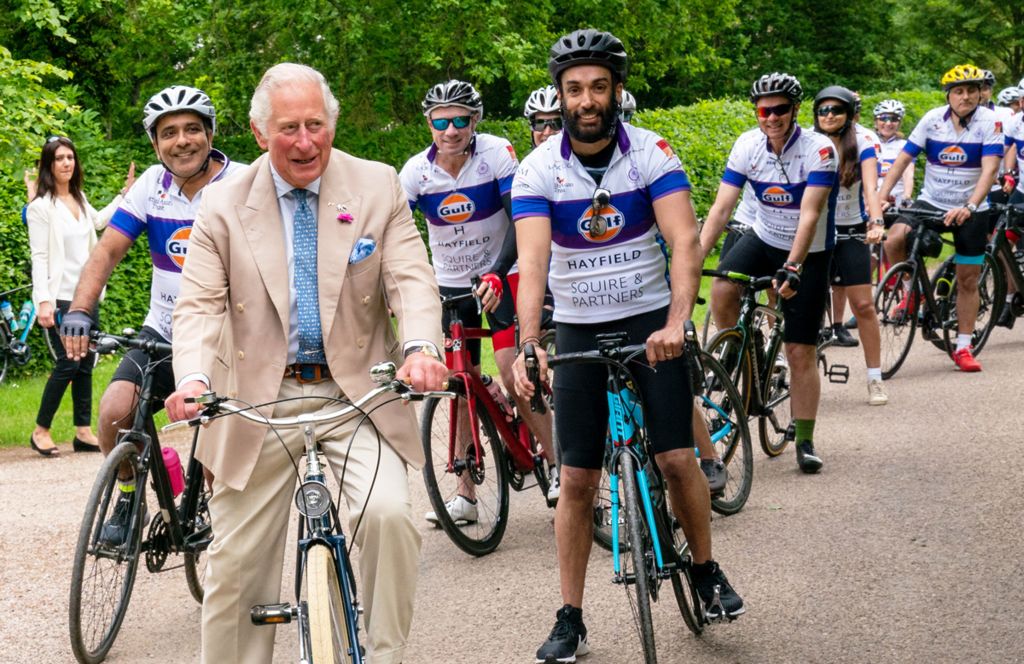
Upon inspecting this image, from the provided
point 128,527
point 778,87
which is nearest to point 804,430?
point 778,87

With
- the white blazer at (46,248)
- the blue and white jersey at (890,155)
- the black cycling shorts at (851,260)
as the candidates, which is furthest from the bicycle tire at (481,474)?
the blue and white jersey at (890,155)

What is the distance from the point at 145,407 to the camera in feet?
19.5

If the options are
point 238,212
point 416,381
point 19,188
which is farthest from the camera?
point 19,188

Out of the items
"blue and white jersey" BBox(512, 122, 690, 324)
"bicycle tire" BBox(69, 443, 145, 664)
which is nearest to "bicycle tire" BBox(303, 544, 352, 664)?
"blue and white jersey" BBox(512, 122, 690, 324)

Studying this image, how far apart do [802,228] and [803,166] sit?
20.8 inches

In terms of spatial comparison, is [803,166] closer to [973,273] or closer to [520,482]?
[520,482]

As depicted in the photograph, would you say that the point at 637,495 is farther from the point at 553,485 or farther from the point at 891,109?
the point at 891,109

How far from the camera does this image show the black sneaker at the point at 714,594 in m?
5.36

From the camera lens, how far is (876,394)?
10562 mm

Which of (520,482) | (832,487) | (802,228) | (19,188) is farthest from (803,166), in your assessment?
(19,188)

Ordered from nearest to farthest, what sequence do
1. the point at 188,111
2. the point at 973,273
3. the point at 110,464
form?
1. the point at 110,464
2. the point at 188,111
3. the point at 973,273

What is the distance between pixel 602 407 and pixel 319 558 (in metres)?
1.69

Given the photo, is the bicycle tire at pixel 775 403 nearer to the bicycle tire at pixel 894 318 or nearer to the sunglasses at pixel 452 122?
the sunglasses at pixel 452 122

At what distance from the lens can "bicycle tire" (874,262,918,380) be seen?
11.5 metres
